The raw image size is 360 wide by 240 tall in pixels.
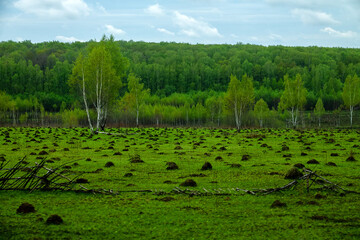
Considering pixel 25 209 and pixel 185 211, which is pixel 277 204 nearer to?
pixel 185 211

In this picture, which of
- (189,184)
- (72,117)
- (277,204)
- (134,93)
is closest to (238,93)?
(134,93)

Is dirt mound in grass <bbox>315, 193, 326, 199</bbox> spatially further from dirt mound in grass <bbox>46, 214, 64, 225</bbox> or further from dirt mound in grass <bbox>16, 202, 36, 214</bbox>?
dirt mound in grass <bbox>16, 202, 36, 214</bbox>

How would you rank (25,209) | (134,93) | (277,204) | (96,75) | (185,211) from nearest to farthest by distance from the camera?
(25,209) < (185,211) < (277,204) < (96,75) < (134,93)

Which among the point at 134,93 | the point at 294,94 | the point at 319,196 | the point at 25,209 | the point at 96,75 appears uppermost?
the point at 96,75

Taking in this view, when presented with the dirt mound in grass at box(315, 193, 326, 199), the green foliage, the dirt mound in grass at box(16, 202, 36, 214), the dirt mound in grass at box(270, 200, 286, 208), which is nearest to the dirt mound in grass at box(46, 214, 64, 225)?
the dirt mound in grass at box(16, 202, 36, 214)

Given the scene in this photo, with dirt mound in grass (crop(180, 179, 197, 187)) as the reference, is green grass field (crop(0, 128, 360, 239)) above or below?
above

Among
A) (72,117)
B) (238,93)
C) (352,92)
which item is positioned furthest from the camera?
(72,117)

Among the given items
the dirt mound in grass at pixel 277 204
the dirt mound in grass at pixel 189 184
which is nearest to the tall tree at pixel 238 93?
the dirt mound in grass at pixel 189 184

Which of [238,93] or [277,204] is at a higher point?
[238,93]

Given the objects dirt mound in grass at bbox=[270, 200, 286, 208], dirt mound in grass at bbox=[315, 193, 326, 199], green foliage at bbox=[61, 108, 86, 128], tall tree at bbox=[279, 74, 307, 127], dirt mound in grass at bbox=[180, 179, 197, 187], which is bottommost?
green foliage at bbox=[61, 108, 86, 128]

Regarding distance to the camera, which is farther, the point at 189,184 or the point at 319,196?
the point at 189,184

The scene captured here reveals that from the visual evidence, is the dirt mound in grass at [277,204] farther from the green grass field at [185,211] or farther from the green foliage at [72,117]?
the green foliage at [72,117]

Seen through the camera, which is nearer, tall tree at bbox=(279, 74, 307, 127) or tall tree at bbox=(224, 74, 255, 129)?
tall tree at bbox=(224, 74, 255, 129)

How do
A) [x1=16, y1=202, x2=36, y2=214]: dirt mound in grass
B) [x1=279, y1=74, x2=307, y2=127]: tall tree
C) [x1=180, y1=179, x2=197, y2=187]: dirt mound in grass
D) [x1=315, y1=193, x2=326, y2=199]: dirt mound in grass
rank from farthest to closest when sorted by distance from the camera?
1. [x1=279, y1=74, x2=307, y2=127]: tall tree
2. [x1=180, y1=179, x2=197, y2=187]: dirt mound in grass
3. [x1=315, y1=193, x2=326, y2=199]: dirt mound in grass
4. [x1=16, y1=202, x2=36, y2=214]: dirt mound in grass
